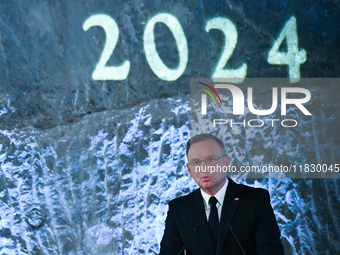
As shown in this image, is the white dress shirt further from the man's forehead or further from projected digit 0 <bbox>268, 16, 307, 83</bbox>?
projected digit 0 <bbox>268, 16, 307, 83</bbox>

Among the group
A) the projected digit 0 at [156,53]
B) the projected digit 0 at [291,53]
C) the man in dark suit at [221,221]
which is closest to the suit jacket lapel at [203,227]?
the man in dark suit at [221,221]

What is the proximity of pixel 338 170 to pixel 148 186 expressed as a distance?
3.15ft

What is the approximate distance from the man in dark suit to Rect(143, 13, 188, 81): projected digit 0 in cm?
56

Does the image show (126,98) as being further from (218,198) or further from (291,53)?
(291,53)

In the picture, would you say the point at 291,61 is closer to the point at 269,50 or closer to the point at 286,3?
the point at 269,50

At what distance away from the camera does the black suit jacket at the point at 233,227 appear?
1.41 meters

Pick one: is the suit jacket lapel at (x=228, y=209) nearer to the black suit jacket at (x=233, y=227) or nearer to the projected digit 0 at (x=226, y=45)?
the black suit jacket at (x=233, y=227)

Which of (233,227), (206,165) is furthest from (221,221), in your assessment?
(206,165)

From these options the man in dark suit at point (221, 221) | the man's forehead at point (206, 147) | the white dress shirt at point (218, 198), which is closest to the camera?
the man in dark suit at point (221, 221)

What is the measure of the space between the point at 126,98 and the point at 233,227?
0.85 metres

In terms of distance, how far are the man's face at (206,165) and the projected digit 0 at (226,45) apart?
412mm

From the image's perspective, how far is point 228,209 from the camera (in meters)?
1.46

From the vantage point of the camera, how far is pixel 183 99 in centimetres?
190

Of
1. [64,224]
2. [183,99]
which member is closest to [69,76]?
[183,99]
